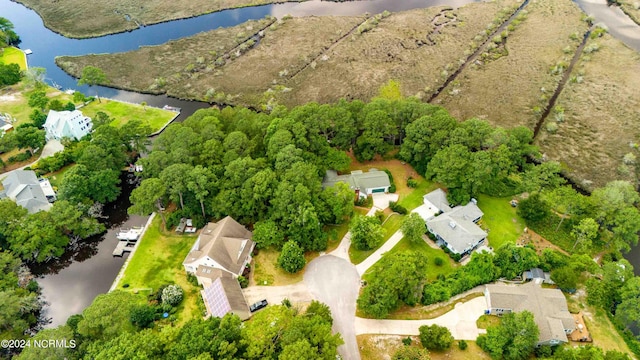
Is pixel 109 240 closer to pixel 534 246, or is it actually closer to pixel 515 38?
pixel 534 246

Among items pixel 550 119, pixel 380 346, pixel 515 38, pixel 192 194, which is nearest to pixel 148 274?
pixel 192 194

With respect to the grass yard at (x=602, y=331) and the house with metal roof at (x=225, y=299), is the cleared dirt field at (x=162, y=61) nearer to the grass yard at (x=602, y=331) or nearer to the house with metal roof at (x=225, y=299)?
the house with metal roof at (x=225, y=299)

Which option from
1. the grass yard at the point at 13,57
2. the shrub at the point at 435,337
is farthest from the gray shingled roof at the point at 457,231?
the grass yard at the point at 13,57

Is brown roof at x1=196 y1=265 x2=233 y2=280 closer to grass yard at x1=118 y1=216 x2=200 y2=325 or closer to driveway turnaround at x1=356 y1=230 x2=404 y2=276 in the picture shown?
grass yard at x1=118 y1=216 x2=200 y2=325

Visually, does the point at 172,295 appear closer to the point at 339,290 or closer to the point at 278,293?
the point at 278,293

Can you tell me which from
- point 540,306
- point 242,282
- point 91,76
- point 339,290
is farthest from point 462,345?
point 91,76

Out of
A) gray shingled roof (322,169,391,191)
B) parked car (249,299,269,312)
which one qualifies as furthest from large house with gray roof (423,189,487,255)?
parked car (249,299,269,312)
